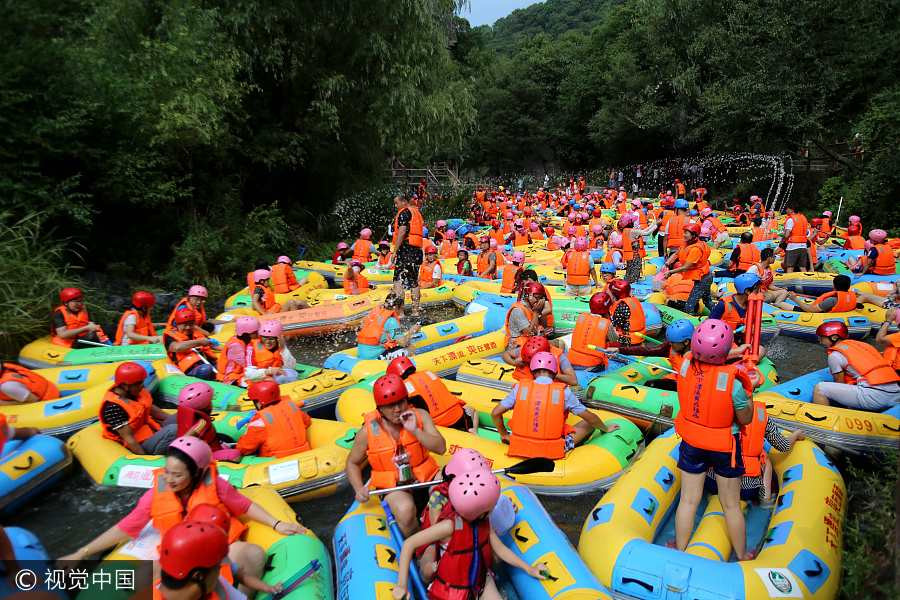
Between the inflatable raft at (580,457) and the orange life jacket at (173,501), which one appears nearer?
the orange life jacket at (173,501)

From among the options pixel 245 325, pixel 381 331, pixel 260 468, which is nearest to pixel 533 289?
pixel 381 331

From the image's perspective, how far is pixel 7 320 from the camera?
8375 mm

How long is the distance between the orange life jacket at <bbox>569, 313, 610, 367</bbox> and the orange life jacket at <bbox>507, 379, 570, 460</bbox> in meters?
1.92

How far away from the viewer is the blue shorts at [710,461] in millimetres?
3738

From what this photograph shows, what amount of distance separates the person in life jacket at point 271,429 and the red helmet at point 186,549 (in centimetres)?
267

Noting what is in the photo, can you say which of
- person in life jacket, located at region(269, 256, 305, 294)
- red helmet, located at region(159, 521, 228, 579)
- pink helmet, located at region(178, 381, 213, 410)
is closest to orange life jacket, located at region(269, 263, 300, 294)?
person in life jacket, located at region(269, 256, 305, 294)

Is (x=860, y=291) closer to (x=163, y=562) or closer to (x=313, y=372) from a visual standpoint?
(x=313, y=372)

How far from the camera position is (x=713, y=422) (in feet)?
12.2

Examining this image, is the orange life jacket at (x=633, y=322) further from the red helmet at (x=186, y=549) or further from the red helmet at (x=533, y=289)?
the red helmet at (x=186, y=549)

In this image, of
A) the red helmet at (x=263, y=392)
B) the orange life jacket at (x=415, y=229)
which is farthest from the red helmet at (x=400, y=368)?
the orange life jacket at (x=415, y=229)

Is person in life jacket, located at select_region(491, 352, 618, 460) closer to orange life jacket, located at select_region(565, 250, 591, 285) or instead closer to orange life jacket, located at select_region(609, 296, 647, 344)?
orange life jacket, located at select_region(609, 296, 647, 344)

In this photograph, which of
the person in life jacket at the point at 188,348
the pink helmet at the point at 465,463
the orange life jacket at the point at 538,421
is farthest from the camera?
the person in life jacket at the point at 188,348

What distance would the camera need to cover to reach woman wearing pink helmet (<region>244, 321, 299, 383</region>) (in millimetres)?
6613

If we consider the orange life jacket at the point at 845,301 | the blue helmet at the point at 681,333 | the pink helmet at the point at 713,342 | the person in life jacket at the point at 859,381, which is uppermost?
the pink helmet at the point at 713,342
